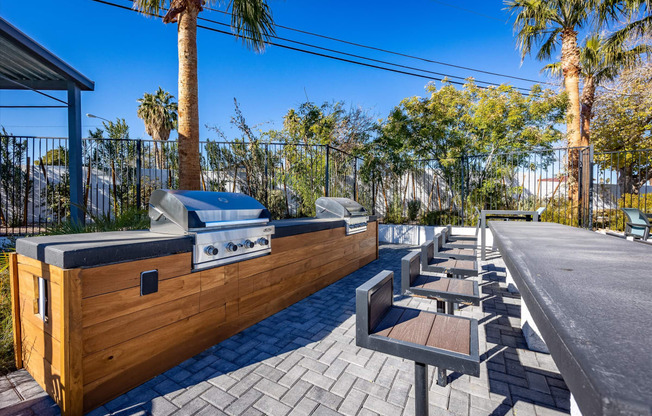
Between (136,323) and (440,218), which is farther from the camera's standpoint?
(440,218)

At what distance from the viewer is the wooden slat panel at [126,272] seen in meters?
1.68

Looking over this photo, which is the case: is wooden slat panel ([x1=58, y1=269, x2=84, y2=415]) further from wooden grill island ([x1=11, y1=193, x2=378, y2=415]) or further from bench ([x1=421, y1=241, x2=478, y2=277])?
bench ([x1=421, y1=241, x2=478, y2=277])

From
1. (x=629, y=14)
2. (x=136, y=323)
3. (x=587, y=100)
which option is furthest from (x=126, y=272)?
(x=587, y=100)

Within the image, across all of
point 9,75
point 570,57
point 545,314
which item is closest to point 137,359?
point 545,314

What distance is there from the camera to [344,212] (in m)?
4.71

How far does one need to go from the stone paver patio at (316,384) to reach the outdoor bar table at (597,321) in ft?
2.25

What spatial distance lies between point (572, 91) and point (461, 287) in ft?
33.0

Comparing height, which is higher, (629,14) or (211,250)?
(629,14)

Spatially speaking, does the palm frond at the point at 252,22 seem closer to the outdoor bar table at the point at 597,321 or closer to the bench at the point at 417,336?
the bench at the point at 417,336

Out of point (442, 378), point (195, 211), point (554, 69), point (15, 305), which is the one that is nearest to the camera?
point (442, 378)

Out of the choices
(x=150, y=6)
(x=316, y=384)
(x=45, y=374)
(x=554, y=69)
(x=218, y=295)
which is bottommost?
(x=316, y=384)

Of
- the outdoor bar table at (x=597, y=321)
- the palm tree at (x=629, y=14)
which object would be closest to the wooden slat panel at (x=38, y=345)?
the outdoor bar table at (x=597, y=321)

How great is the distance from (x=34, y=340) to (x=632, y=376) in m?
3.01

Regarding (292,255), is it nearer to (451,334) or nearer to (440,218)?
(451,334)
